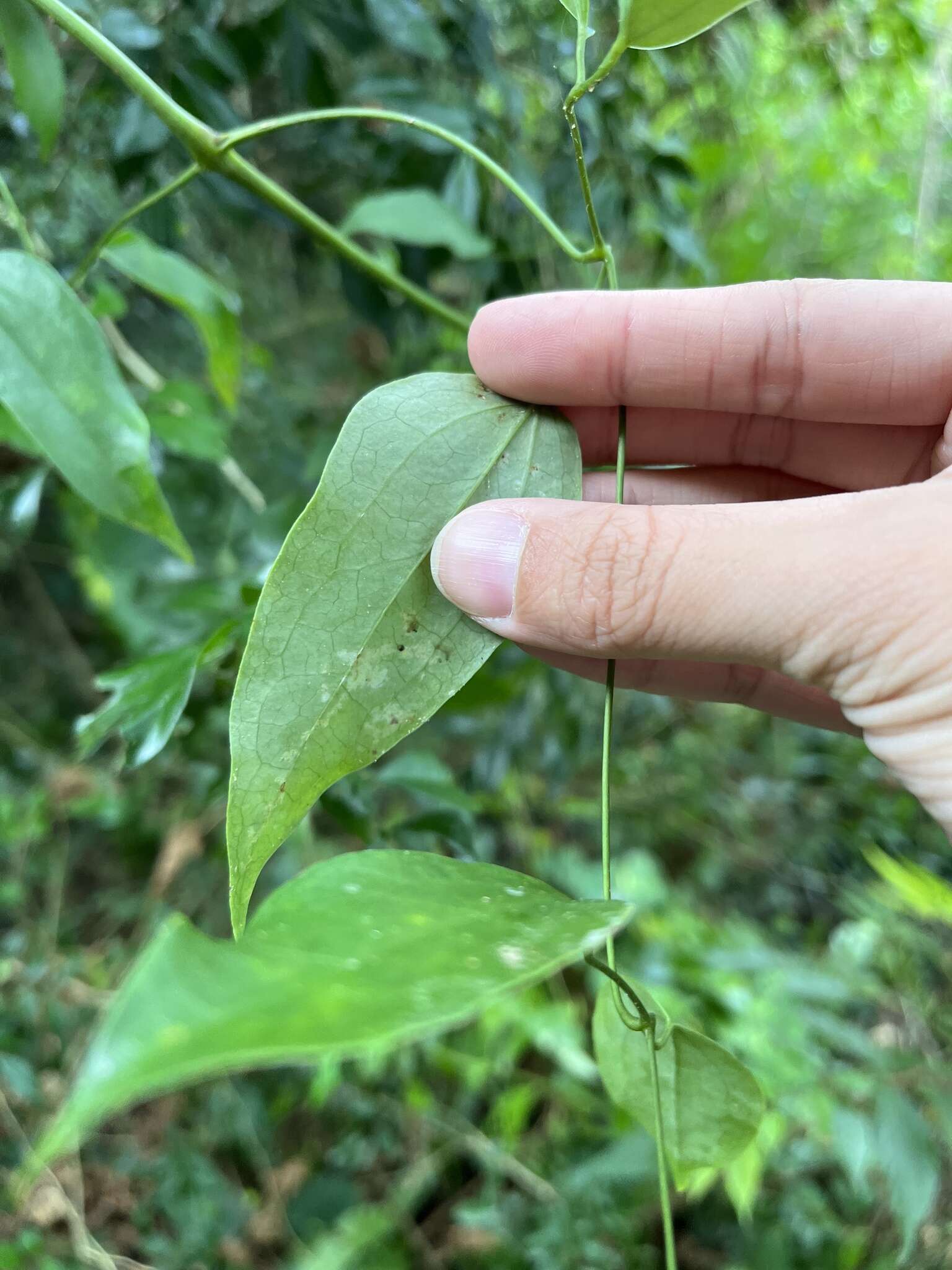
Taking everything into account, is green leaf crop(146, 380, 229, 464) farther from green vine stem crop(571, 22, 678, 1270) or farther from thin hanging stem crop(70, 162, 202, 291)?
green vine stem crop(571, 22, 678, 1270)

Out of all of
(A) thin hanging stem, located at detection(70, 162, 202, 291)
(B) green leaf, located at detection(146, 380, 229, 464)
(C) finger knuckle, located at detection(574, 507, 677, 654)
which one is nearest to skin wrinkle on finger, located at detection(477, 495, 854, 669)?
(C) finger knuckle, located at detection(574, 507, 677, 654)

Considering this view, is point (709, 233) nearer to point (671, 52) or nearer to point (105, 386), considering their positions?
point (671, 52)

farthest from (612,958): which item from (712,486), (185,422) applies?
(185,422)

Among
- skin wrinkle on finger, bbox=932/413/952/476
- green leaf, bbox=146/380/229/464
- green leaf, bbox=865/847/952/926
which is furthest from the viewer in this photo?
green leaf, bbox=865/847/952/926

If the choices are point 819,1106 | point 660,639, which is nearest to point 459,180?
point 660,639

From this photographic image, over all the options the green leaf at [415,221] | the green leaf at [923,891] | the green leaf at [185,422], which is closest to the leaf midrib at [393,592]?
the green leaf at [415,221]

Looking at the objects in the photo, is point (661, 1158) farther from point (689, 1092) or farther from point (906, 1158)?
point (906, 1158)

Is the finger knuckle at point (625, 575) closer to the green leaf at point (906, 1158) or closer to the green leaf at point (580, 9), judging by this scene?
the green leaf at point (580, 9)

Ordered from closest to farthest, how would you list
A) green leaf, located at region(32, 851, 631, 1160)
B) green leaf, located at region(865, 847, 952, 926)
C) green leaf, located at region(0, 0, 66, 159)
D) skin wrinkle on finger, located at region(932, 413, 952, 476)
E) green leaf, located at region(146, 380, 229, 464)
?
1. green leaf, located at region(32, 851, 631, 1160)
2. green leaf, located at region(0, 0, 66, 159)
3. skin wrinkle on finger, located at region(932, 413, 952, 476)
4. green leaf, located at region(146, 380, 229, 464)
5. green leaf, located at region(865, 847, 952, 926)
